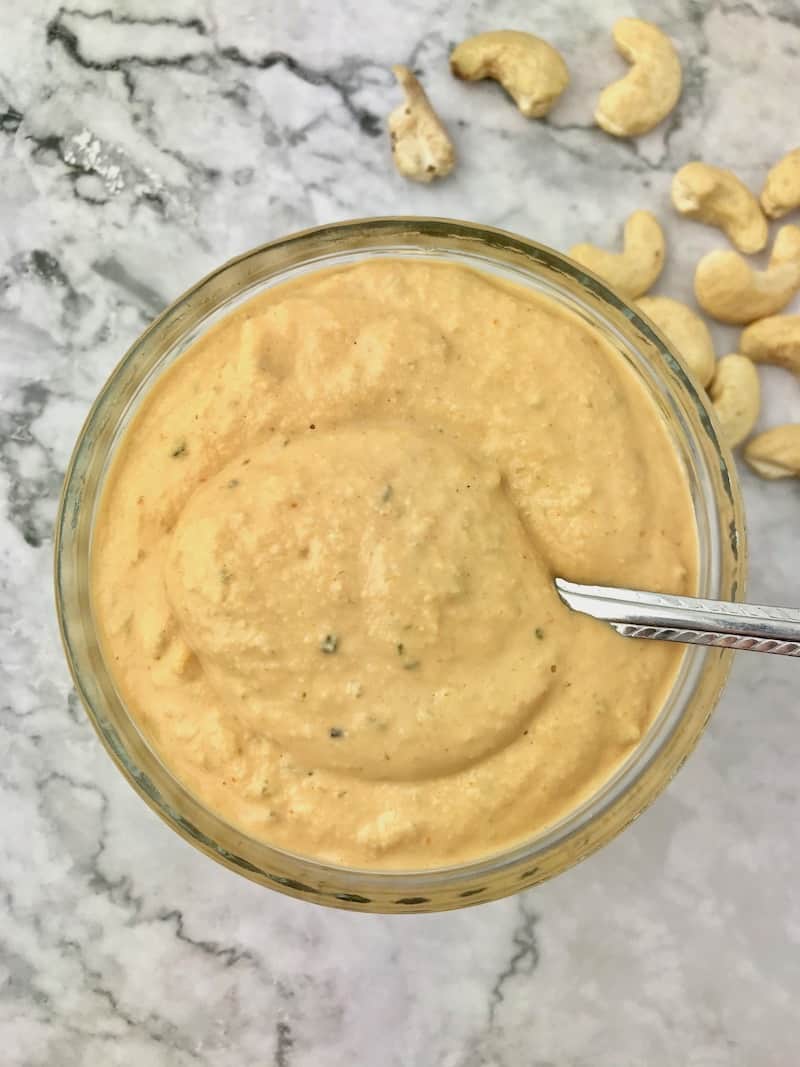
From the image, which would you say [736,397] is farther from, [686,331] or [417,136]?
[417,136]

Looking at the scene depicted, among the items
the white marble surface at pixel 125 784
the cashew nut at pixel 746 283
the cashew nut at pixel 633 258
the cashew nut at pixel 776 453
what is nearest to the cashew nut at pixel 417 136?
the white marble surface at pixel 125 784

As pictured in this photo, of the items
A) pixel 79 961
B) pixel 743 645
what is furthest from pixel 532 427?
pixel 79 961

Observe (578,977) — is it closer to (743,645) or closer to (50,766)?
(743,645)

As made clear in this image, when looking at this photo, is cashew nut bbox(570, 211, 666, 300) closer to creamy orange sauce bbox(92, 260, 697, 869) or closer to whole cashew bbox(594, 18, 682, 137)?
whole cashew bbox(594, 18, 682, 137)

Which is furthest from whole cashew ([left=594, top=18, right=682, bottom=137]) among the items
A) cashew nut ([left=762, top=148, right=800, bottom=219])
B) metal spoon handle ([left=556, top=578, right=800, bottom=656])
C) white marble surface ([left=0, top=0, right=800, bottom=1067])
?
metal spoon handle ([left=556, top=578, right=800, bottom=656])

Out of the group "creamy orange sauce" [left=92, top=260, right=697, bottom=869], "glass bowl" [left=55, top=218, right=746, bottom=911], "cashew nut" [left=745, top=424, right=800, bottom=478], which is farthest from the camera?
"cashew nut" [left=745, top=424, right=800, bottom=478]

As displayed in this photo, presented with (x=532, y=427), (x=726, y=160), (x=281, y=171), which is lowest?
(x=532, y=427)
